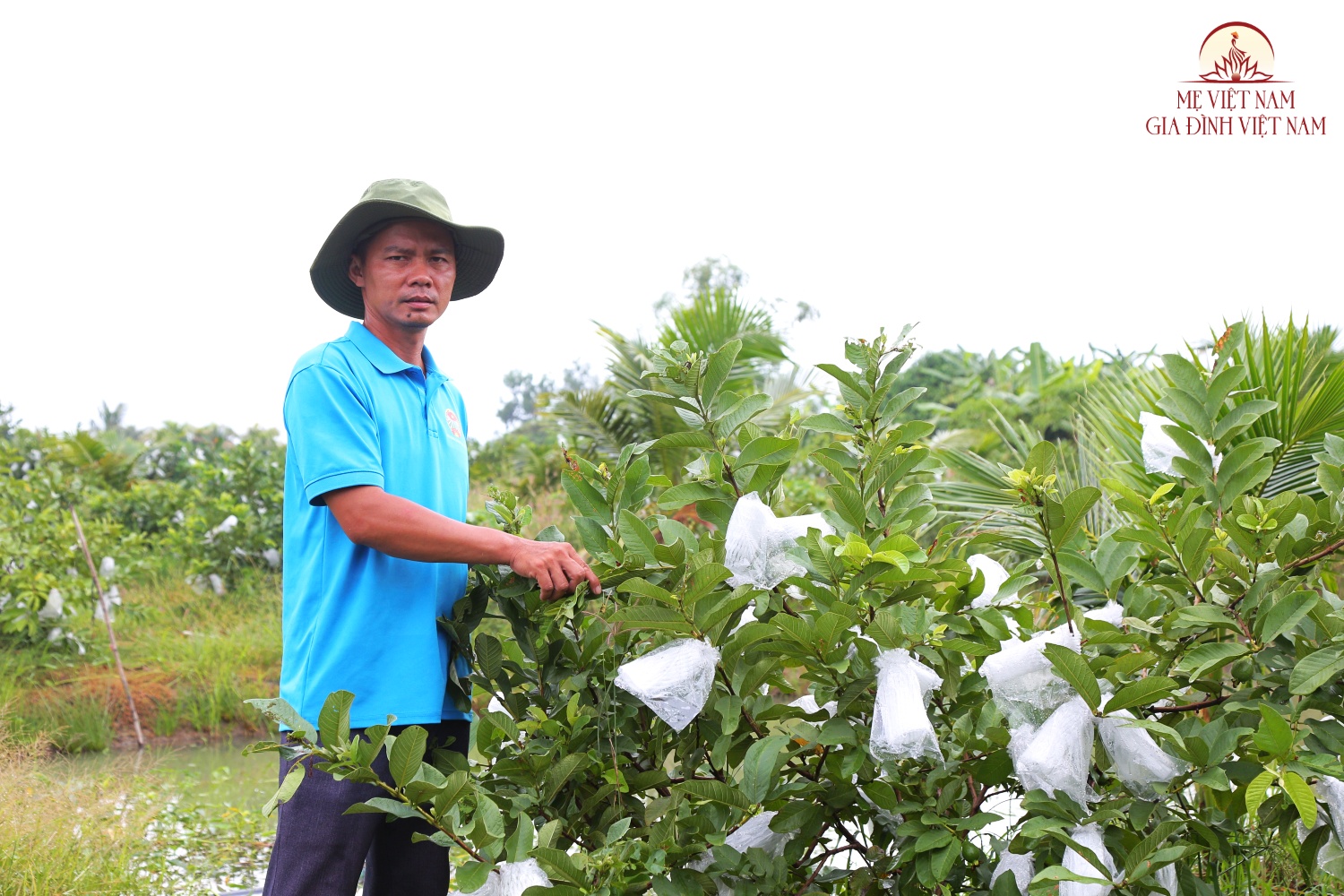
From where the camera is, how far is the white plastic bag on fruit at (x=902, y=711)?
1.36 meters

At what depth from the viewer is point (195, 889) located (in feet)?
11.6

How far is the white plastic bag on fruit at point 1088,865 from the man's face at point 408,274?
1.37m

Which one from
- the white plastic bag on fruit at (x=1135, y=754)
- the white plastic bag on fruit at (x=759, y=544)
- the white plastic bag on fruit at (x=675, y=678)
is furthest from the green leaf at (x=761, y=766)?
the white plastic bag on fruit at (x=1135, y=754)

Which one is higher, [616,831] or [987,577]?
[987,577]

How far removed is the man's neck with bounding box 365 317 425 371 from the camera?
6.53 feet

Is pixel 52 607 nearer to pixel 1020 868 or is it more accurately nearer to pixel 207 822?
pixel 207 822

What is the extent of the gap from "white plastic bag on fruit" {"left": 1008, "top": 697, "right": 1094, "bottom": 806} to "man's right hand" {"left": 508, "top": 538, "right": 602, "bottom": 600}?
639mm

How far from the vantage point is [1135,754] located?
139 centimetres

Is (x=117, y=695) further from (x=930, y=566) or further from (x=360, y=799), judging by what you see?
(x=930, y=566)

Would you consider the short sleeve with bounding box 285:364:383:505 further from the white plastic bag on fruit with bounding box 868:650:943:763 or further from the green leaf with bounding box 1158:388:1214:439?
the green leaf with bounding box 1158:388:1214:439

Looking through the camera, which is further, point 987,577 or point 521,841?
point 987,577

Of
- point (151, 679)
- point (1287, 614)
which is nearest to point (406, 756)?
point (1287, 614)

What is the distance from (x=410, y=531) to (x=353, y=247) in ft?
2.26

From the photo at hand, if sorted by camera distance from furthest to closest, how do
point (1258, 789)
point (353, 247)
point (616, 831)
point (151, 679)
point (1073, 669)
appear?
point (151, 679), point (353, 247), point (616, 831), point (1073, 669), point (1258, 789)
